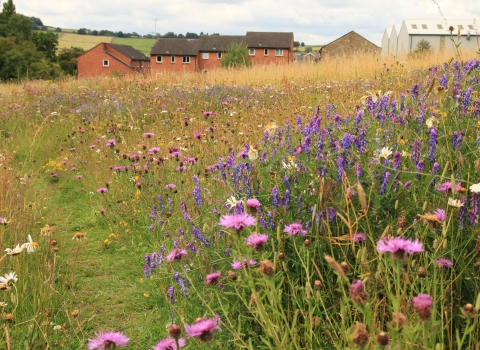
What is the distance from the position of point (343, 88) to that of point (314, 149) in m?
5.94

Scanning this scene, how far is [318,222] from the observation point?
6.84ft

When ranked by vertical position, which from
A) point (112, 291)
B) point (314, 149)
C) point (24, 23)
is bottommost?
point (112, 291)

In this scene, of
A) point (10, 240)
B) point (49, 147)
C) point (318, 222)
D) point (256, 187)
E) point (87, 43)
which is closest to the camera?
point (318, 222)

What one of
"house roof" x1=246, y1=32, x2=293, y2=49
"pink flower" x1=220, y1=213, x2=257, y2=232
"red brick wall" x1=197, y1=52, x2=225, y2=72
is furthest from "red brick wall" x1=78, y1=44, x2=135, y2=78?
"pink flower" x1=220, y1=213, x2=257, y2=232

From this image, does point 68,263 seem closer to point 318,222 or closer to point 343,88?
point 318,222

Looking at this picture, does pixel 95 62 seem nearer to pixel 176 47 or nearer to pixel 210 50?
pixel 176 47

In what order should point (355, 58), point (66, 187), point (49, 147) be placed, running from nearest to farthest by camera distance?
point (66, 187) < point (49, 147) < point (355, 58)

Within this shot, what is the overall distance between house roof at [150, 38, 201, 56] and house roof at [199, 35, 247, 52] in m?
0.80

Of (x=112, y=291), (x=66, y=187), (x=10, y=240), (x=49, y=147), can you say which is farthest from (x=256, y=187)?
(x=49, y=147)

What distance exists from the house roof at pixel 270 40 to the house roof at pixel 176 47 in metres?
6.90

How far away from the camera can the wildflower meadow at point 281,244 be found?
4.83 feet

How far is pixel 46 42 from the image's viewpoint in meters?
60.4

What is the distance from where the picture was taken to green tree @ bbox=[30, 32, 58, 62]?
59.1 m

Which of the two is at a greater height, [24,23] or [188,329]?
[24,23]
